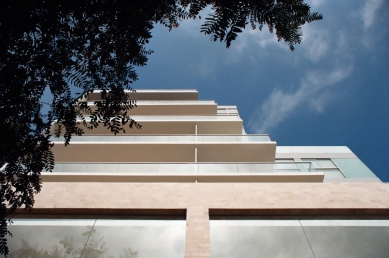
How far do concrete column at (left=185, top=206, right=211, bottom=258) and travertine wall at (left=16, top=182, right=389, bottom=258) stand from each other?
2cm

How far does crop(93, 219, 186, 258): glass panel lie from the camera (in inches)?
255

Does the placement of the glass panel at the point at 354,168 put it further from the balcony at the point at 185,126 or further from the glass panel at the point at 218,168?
the glass panel at the point at 218,168

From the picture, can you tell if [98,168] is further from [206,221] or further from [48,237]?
[206,221]

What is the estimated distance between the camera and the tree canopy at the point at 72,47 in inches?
120

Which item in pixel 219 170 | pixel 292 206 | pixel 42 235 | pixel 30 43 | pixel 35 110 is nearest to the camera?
pixel 30 43

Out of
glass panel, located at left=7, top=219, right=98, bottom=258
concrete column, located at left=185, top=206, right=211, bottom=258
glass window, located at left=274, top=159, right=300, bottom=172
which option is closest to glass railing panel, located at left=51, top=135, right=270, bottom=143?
glass window, located at left=274, top=159, right=300, bottom=172

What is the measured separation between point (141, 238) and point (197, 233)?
131 centimetres

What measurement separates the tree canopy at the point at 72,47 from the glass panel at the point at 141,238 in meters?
3.19

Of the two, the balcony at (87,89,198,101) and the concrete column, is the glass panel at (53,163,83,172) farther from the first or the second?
the balcony at (87,89,198,101)

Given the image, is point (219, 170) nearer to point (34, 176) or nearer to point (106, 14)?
point (34, 176)

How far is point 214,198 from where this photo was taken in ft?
25.4

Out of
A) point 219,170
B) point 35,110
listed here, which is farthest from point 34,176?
point 219,170

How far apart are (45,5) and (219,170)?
9284 millimetres

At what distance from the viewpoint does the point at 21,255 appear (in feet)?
21.2
